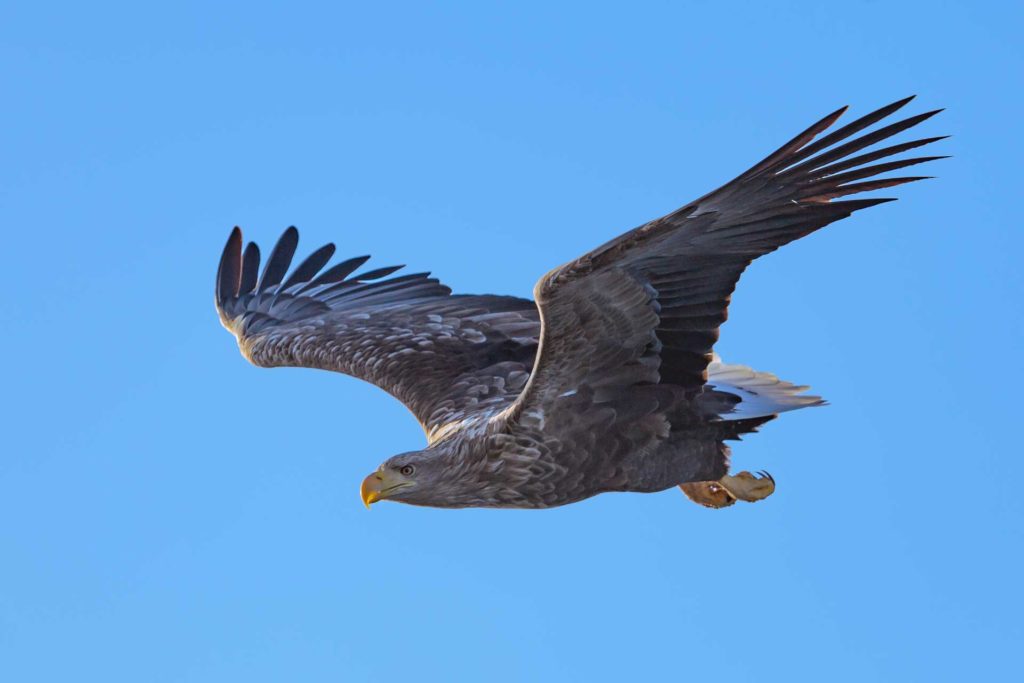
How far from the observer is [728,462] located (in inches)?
331

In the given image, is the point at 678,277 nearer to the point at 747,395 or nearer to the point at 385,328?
the point at 747,395

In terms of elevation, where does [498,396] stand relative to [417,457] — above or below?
above

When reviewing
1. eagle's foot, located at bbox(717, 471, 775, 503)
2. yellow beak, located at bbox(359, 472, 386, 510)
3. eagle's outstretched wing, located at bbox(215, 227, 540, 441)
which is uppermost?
eagle's outstretched wing, located at bbox(215, 227, 540, 441)

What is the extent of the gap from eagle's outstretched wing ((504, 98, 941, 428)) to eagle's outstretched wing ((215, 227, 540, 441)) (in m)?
1.21

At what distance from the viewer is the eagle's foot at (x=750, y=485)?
9008 millimetres

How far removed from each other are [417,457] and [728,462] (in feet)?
5.45

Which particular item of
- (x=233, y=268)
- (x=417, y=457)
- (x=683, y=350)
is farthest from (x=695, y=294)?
(x=233, y=268)

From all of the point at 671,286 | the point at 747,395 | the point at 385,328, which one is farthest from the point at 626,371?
the point at 385,328

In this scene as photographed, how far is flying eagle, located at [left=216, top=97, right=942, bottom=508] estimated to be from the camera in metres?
6.98

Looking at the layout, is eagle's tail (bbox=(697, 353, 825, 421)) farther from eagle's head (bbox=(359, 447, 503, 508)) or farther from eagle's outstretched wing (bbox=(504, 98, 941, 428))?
eagle's head (bbox=(359, 447, 503, 508))

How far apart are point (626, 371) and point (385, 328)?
10.5 ft

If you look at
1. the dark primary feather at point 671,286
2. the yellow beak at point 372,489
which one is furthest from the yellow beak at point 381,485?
the dark primary feather at point 671,286

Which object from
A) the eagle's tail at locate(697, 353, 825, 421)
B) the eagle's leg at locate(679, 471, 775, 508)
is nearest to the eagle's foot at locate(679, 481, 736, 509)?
the eagle's leg at locate(679, 471, 775, 508)

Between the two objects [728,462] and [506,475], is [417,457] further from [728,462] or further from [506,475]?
[728,462]
